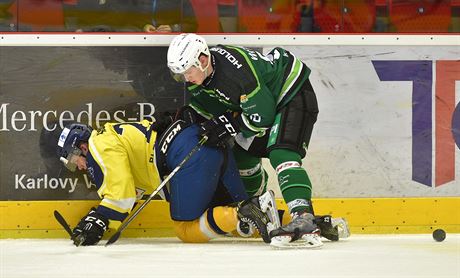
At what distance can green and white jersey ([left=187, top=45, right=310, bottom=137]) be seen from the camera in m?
5.41

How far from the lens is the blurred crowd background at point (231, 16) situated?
5.97 metres

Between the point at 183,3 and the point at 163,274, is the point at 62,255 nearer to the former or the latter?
the point at 163,274

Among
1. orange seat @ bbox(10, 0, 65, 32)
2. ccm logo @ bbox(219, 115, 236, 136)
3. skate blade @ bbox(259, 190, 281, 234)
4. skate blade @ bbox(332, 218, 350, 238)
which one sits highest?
orange seat @ bbox(10, 0, 65, 32)

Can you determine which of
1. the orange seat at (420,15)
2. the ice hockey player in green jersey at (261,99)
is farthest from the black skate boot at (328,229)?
the orange seat at (420,15)

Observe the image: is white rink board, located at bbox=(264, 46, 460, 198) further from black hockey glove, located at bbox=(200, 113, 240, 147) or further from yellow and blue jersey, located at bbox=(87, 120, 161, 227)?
yellow and blue jersey, located at bbox=(87, 120, 161, 227)

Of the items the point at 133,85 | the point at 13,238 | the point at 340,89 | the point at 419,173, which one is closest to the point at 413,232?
the point at 419,173

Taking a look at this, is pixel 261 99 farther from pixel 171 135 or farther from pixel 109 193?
pixel 109 193

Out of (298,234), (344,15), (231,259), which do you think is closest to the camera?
(231,259)

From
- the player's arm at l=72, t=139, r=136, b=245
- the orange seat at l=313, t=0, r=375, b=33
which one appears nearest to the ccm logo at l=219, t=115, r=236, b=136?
the player's arm at l=72, t=139, r=136, b=245

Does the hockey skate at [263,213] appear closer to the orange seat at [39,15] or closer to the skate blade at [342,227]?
the skate blade at [342,227]

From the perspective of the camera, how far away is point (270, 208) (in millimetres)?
5402

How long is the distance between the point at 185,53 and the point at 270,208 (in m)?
0.82

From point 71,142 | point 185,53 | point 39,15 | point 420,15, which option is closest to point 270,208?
point 185,53

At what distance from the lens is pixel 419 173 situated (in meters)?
6.07
